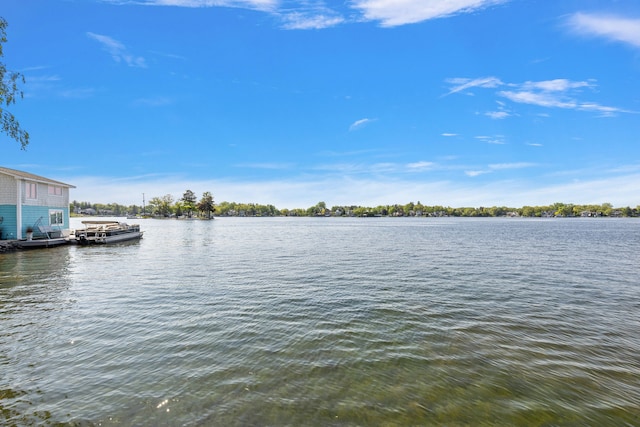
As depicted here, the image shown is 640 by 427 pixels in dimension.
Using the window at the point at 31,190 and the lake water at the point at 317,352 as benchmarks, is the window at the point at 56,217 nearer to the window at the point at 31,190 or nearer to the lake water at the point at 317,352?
the window at the point at 31,190

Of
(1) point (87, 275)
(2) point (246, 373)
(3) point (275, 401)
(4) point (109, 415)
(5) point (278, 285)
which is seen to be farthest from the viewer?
(1) point (87, 275)

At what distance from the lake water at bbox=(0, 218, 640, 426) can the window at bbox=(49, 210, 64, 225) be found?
26.3m

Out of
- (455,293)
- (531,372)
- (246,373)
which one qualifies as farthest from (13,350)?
(455,293)

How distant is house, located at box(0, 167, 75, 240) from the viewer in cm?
3334

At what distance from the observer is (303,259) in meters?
29.0

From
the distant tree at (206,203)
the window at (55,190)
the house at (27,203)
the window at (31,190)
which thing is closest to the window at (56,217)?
the house at (27,203)

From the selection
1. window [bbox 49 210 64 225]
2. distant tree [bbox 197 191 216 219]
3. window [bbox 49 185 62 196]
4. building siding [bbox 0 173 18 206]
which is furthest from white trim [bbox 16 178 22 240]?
distant tree [bbox 197 191 216 219]

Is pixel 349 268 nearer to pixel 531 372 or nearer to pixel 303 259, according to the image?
pixel 303 259

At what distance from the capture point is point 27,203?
35281mm

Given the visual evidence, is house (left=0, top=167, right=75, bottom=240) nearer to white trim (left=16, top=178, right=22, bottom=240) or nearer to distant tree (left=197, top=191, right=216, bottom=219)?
white trim (left=16, top=178, right=22, bottom=240)

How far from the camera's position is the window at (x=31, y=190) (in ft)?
116

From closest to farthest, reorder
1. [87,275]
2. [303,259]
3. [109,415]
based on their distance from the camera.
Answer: [109,415] → [87,275] → [303,259]

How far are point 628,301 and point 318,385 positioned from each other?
687 inches

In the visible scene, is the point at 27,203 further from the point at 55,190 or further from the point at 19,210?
the point at 55,190
